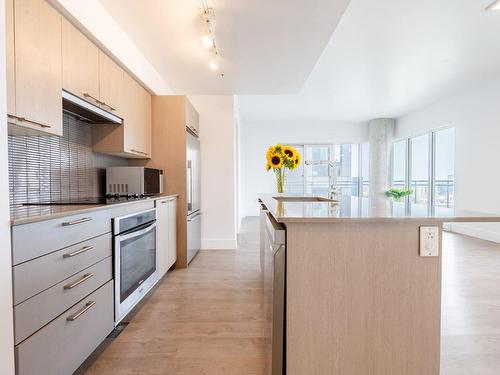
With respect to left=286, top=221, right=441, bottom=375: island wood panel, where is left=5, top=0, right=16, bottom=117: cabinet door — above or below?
above

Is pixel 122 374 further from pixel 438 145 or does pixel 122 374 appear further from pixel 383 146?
pixel 383 146

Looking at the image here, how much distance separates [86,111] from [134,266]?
1.29 metres

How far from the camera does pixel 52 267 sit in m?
1.25

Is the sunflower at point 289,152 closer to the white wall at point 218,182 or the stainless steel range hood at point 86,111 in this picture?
the stainless steel range hood at point 86,111

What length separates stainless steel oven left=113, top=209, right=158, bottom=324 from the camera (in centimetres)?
185

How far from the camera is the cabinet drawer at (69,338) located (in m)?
1.14

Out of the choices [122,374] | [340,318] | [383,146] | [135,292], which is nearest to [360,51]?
[340,318]

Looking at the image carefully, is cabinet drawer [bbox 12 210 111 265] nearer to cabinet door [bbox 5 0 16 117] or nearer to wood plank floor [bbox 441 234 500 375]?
cabinet door [bbox 5 0 16 117]

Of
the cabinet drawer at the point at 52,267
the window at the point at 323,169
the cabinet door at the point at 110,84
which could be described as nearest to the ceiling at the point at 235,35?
the cabinet door at the point at 110,84

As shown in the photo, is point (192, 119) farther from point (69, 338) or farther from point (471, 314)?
point (471, 314)

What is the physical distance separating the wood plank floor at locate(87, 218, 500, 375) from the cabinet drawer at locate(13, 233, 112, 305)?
2.14ft

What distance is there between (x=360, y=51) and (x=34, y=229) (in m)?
3.91

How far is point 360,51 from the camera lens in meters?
3.57

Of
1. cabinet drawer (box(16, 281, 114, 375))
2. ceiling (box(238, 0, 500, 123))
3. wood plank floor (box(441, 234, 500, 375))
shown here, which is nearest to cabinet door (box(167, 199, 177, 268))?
cabinet drawer (box(16, 281, 114, 375))
